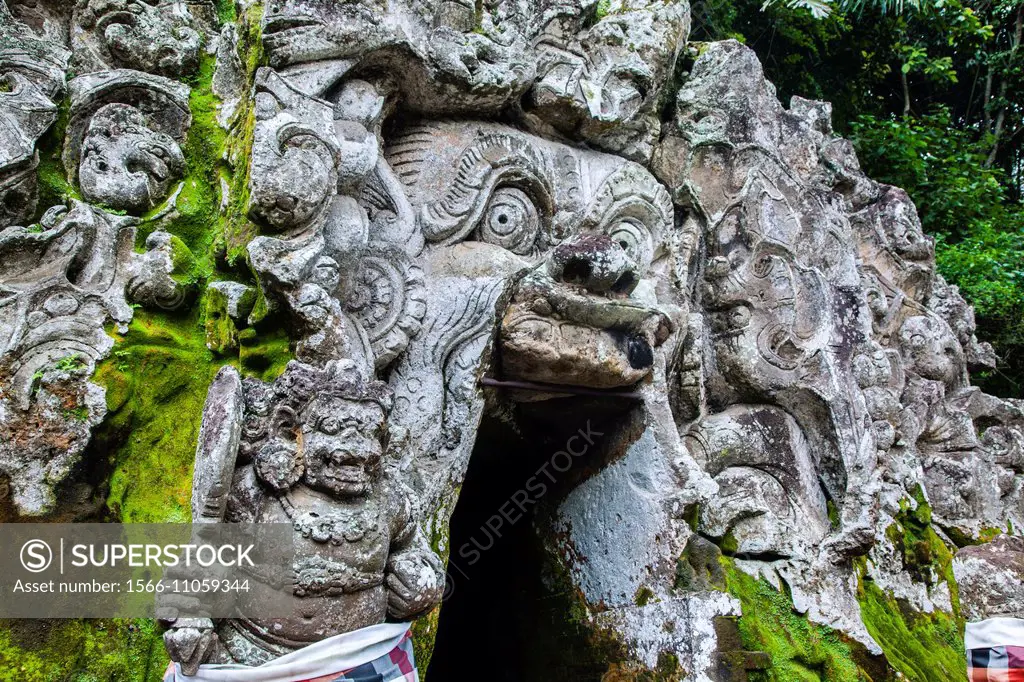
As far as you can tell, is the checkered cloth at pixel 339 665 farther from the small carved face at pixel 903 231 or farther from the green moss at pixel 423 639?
the small carved face at pixel 903 231

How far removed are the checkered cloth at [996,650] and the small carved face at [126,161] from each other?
433 centimetres

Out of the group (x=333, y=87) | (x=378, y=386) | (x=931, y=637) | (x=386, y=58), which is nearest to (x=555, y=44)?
(x=386, y=58)

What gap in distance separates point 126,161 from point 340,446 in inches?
78.2

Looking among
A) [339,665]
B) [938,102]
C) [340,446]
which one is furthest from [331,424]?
[938,102]

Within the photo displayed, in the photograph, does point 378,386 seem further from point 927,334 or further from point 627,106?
point 927,334

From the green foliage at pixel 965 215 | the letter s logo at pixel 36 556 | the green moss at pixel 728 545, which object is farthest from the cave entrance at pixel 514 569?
the green foliage at pixel 965 215

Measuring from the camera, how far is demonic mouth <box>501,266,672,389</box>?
3.71 metres

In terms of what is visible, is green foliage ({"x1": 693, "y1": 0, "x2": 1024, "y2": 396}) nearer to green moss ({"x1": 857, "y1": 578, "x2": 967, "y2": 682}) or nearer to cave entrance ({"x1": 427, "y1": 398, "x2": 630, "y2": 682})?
green moss ({"x1": 857, "y1": 578, "x2": 967, "y2": 682})

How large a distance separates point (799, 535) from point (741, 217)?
176 centimetres

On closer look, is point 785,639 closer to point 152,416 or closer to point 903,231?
point 152,416

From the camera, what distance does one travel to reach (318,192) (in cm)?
316

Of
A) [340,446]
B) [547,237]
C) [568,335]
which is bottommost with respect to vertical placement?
[340,446]

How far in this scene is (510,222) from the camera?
4.03 metres

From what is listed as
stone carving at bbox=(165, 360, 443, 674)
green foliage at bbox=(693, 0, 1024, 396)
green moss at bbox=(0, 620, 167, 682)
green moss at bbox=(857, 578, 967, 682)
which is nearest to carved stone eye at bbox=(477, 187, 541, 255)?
stone carving at bbox=(165, 360, 443, 674)
